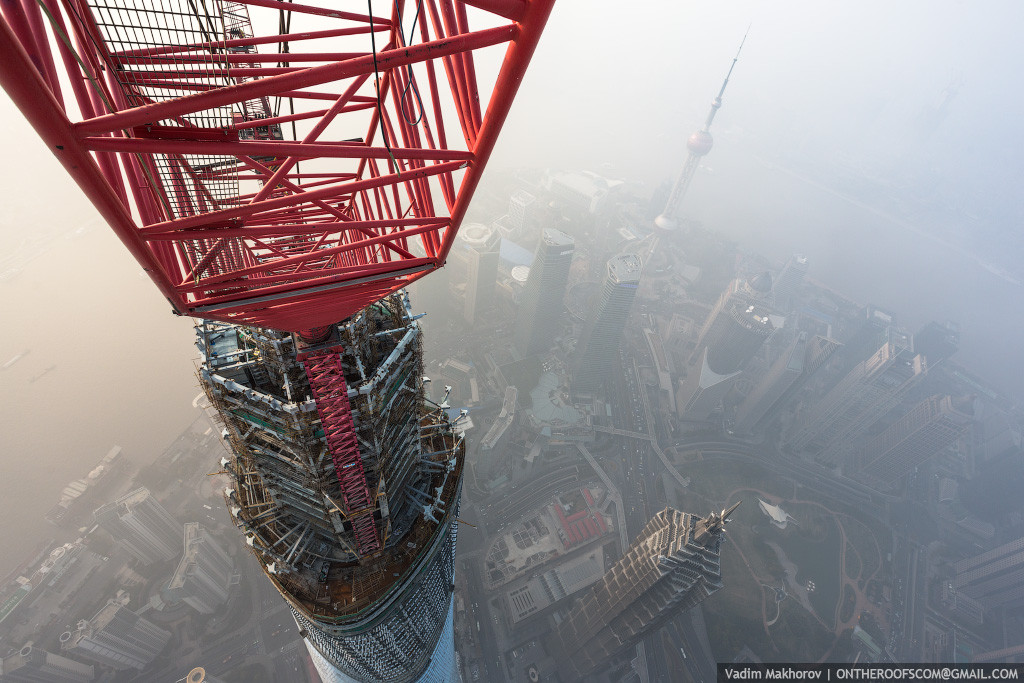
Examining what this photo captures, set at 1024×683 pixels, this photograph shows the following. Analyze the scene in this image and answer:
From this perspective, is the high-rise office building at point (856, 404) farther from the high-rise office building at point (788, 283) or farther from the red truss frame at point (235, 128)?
the red truss frame at point (235, 128)

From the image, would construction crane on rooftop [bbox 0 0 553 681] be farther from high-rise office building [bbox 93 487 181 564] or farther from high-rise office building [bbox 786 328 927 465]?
high-rise office building [bbox 786 328 927 465]

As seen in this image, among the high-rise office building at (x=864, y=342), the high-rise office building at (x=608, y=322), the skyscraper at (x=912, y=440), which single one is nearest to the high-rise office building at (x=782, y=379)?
the skyscraper at (x=912, y=440)

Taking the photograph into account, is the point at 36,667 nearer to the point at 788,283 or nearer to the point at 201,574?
the point at 201,574

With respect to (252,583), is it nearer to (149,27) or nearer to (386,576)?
(386,576)

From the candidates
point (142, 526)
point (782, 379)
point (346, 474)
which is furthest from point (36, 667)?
point (782, 379)

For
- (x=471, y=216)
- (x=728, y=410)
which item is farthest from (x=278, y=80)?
(x=471, y=216)

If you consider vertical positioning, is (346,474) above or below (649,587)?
above
